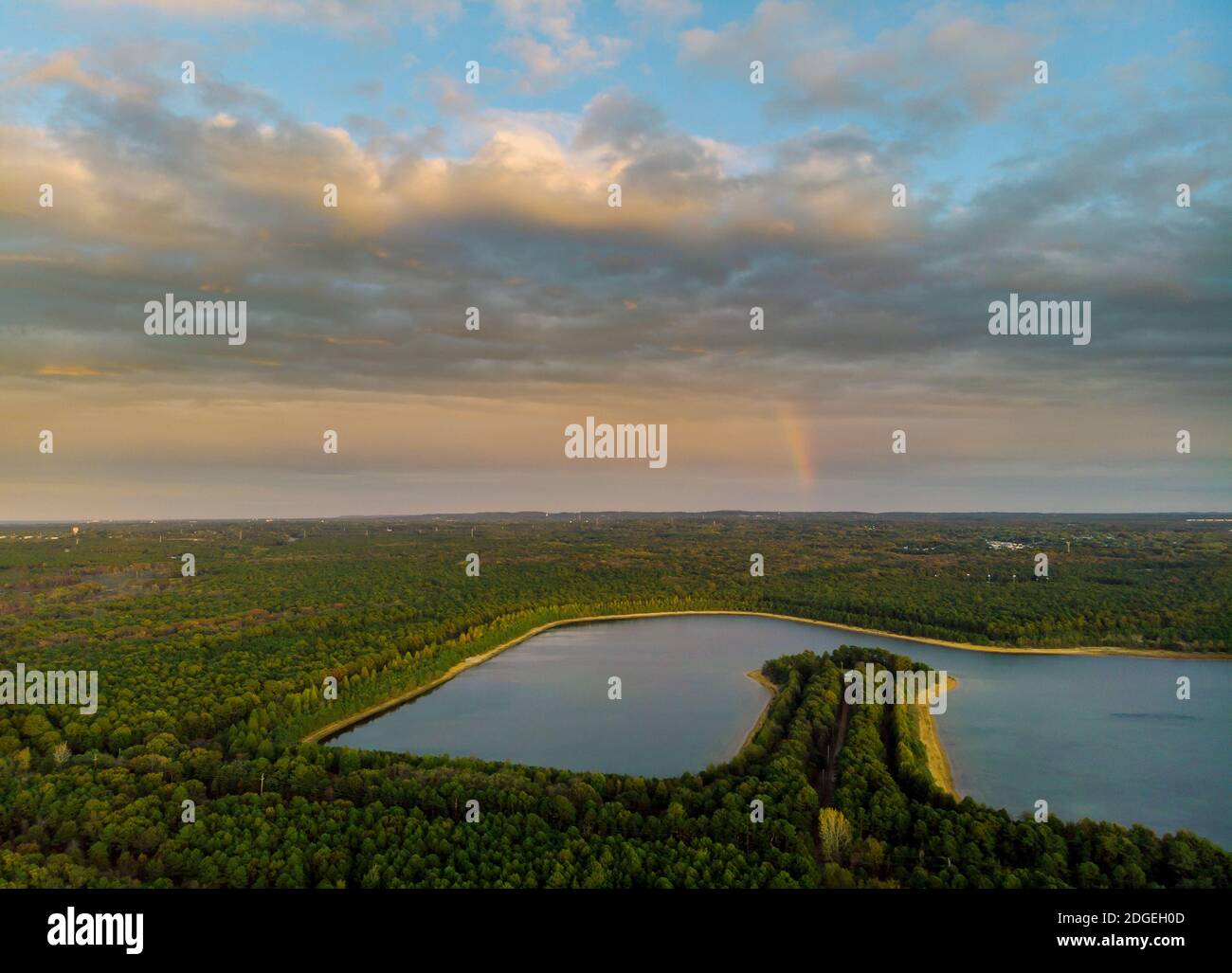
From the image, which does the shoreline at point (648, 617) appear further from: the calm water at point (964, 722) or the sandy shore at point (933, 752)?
the sandy shore at point (933, 752)

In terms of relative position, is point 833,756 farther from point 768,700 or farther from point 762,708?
point 768,700

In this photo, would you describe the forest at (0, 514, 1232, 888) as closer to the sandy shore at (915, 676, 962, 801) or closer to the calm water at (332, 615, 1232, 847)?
the sandy shore at (915, 676, 962, 801)

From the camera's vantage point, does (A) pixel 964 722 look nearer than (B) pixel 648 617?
Yes

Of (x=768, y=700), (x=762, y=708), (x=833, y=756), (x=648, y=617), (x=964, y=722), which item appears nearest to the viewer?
(x=833, y=756)

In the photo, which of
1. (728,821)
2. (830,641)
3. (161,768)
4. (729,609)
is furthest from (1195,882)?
(729,609)

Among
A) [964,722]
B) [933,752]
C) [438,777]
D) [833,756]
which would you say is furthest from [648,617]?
[438,777]

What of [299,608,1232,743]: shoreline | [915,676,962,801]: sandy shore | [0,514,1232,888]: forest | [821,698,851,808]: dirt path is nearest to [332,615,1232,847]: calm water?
[915,676,962,801]: sandy shore
